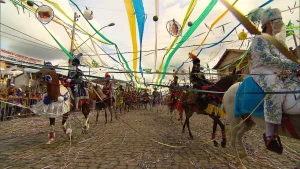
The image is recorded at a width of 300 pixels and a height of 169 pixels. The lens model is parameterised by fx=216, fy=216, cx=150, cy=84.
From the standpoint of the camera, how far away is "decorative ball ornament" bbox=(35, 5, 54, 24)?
5.66 m

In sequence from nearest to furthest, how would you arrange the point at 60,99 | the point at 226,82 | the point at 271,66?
the point at 271,66
the point at 60,99
the point at 226,82

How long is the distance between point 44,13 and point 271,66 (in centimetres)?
549

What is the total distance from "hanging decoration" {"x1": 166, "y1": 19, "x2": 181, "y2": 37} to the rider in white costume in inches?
174

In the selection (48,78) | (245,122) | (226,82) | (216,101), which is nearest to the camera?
(245,122)

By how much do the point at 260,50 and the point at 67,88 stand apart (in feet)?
19.1

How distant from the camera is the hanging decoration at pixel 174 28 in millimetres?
7734

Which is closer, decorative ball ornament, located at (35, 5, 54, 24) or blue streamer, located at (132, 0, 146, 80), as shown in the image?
decorative ball ornament, located at (35, 5, 54, 24)

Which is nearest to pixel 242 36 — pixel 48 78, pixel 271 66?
pixel 271 66

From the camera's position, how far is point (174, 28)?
782cm

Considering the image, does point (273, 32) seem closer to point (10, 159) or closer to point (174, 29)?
point (174, 29)

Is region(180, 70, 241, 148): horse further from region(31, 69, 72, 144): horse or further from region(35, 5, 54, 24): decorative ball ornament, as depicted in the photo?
region(35, 5, 54, 24): decorative ball ornament

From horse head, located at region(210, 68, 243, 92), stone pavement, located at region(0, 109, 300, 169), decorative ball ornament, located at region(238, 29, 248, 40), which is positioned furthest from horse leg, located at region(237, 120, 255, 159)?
decorative ball ornament, located at region(238, 29, 248, 40)

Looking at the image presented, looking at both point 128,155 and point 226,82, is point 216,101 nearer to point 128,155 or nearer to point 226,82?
point 226,82

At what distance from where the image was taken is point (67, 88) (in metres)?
7.09
